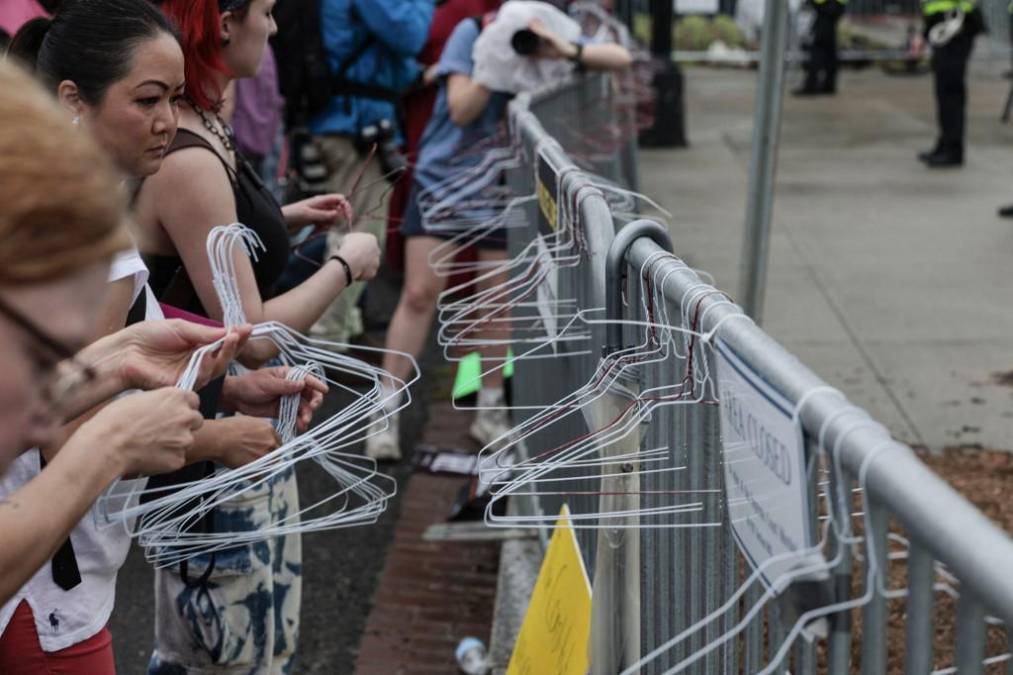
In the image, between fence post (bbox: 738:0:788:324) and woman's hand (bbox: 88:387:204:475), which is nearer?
woman's hand (bbox: 88:387:204:475)

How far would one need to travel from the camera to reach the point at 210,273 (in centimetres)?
297

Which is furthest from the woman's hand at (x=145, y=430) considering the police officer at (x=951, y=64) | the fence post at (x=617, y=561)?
the police officer at (x=951, y=64)

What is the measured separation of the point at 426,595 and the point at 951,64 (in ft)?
28.3

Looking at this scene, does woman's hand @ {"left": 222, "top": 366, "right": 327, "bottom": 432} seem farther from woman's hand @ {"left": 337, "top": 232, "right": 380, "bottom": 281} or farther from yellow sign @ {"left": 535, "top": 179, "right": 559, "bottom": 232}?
yellow sign @ {"left": 535, "top": 179, "right": 559, "bottom": 232}

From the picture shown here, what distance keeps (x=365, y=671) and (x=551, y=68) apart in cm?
272

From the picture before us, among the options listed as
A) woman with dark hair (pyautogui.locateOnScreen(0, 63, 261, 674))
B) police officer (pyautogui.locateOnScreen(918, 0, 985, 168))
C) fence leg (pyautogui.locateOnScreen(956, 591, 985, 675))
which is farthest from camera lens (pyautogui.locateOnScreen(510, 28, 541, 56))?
police officer (pyautogui.locateOnScreen(918, 0, 985, 168))

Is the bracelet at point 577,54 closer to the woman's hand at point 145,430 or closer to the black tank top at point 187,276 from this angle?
the black tank top at point 187,276

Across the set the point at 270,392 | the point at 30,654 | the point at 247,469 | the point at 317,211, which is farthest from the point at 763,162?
the point at 30,654

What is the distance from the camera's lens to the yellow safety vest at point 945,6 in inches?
470

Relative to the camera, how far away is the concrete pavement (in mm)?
6473

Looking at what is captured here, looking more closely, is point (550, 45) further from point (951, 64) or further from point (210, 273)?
point (951, 64)

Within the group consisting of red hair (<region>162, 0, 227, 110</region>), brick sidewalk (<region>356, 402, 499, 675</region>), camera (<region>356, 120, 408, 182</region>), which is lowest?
brick sidewalk (<region>356, 402, 499, 675</region>)

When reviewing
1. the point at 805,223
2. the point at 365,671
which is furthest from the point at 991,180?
the point at 365,671

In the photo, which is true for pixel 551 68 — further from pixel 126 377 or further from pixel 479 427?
pixel 126 377
